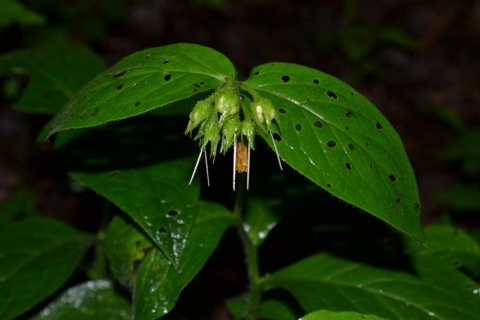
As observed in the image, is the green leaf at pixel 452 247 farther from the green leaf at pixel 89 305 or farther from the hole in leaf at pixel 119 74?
the hole in leaf at pixel 119 74

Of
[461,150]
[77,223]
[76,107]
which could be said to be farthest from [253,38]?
[76,107]

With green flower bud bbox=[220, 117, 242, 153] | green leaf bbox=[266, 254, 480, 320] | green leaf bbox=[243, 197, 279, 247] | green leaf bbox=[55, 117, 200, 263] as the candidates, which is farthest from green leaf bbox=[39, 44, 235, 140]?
green leaf bbox=[266, 254, 480, 320]

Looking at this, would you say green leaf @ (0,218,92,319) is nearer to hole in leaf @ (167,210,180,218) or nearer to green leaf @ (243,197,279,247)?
hole in leaf @ (167,210,180,218)

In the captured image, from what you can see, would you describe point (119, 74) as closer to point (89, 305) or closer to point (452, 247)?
point (89, 305)

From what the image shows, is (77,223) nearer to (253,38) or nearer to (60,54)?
(60,54)

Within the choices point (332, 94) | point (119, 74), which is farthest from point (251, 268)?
point (119, 74)

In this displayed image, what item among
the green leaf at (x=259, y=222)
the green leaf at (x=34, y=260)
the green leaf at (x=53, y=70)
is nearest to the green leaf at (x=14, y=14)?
the green leaf at (x=53, y=70)
